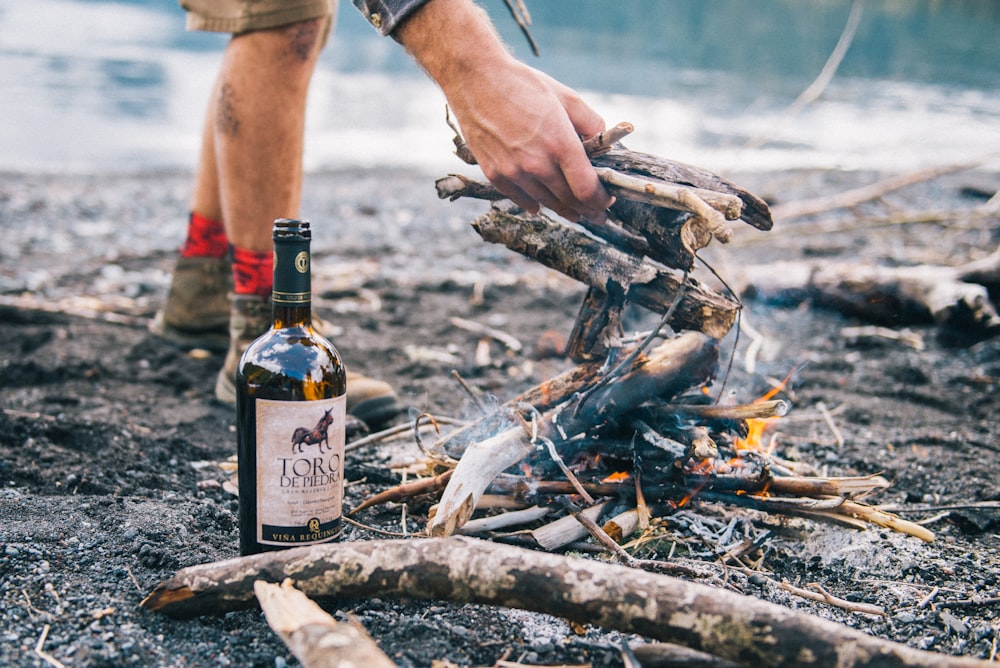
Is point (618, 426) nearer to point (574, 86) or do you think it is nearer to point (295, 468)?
point (295, 468)

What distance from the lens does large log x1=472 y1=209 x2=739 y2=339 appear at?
7.42ft

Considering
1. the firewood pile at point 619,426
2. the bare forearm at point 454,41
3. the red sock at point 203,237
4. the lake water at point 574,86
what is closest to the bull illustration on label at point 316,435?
the firewood pile at point 619,426

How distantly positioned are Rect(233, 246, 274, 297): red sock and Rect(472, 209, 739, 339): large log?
1159mm

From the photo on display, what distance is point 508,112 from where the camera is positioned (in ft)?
6.68

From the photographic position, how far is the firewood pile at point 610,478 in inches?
64.4

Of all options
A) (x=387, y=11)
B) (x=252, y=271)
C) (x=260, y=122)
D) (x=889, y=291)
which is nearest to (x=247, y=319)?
(x=252, y=271)

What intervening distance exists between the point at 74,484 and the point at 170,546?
647mm

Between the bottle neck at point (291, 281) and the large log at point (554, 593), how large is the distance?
0.58 meters

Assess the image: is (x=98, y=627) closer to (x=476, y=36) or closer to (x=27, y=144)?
(x=476, y=36)

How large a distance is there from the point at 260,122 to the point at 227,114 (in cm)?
14

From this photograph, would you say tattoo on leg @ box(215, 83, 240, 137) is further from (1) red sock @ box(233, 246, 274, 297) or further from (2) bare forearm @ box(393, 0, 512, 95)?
(2) bare forearm @ box(393, 0, 512, 95)

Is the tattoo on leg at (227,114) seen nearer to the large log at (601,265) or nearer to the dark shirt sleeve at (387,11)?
the dark shirt sleeve at (387,11)

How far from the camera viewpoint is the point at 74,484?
8.29ft

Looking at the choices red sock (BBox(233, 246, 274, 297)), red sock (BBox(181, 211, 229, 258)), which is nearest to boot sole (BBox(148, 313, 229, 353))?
red sock (BBox(181, 211, 229, 258))
